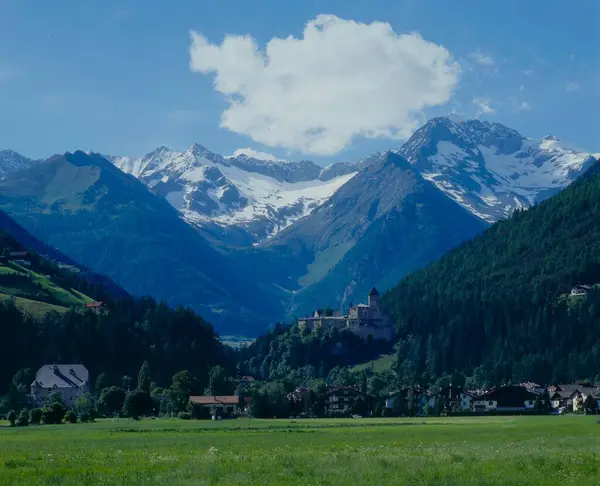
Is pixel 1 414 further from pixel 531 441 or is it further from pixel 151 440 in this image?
pixel 531 441

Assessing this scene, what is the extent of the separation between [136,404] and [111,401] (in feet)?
51.0

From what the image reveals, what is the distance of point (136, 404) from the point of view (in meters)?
181

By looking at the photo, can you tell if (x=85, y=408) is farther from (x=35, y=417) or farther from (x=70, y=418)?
(x=35, y=417)

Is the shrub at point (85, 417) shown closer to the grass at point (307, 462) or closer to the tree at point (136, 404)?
the tree at point (136, 404)

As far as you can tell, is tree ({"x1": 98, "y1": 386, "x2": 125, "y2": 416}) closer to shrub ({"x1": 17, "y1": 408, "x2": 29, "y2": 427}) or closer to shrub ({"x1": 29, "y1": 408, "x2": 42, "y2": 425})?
shrub ({"x1": 29, "y1": 408, "x2": 42, "y2": 425})

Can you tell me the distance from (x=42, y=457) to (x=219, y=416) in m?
123

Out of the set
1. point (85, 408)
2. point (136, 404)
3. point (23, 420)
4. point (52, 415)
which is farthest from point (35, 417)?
point (85, 408)

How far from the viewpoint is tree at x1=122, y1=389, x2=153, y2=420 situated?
180500 millimetres

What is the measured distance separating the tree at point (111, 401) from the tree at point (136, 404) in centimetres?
992

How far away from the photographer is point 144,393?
604 feet

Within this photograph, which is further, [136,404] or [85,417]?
[136,404]

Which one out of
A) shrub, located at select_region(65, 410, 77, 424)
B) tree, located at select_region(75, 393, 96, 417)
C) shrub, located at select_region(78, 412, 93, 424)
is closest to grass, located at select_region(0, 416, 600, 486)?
shrub, located at select_region(65, 410, 77, 424)

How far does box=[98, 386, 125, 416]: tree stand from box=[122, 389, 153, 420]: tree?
9.92m

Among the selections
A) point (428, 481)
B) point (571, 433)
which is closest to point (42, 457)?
point (428, 481)
